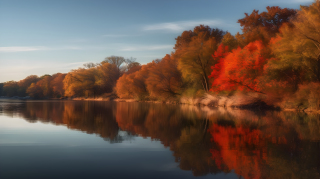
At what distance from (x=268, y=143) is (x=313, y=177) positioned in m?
2.87

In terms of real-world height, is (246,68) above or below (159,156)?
above

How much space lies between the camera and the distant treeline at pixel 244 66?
20188 millimetres

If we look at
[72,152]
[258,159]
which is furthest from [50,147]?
[258,159]

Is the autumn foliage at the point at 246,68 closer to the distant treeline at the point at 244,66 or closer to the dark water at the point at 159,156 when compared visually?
the distant treeline at the point at 244,66

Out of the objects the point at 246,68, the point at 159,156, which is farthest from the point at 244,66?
the point at 159,156

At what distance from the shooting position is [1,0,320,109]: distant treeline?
20188 mm

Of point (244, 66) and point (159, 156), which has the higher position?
point (244, 66)

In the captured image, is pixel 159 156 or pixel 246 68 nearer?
pixel 159 156

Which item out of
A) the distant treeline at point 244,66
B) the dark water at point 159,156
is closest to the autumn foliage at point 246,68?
the distant treeline at point 244,66

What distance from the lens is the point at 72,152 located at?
19.7ft

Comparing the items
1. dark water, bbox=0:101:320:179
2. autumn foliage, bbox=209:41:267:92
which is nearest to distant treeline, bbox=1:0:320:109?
autumn foliage, bbox=209:41:267:92

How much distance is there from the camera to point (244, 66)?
959 inches

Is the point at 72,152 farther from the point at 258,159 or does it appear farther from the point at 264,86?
the point at 264,86

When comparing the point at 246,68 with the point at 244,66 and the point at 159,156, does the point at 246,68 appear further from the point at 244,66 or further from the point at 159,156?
the point at 159,156
